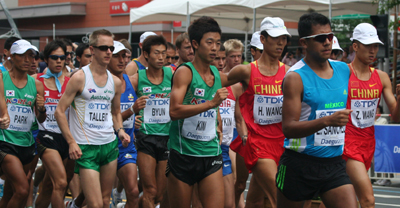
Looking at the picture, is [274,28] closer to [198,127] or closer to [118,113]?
[198,127]

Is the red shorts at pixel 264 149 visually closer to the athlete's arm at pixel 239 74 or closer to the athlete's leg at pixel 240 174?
the athlete's arm at pixel 239 74

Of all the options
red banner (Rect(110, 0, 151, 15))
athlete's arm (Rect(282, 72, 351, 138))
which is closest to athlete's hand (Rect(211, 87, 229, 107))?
athlete's arm (Rect(282, 72, 351, 138))

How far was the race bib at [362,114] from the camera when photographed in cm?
585

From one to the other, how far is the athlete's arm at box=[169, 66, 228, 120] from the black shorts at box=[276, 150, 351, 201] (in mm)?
802

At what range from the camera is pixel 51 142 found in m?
6.62

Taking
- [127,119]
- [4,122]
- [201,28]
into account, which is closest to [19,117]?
[4,122]

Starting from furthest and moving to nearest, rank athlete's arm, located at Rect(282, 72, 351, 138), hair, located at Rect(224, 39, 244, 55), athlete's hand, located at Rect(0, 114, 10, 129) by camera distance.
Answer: hair, located at Rect(224, 39, 244, 55) → athlete's hand, located at Rect(0, 114, 10, 129) → athlete's arm, located at Rect(282, 72, 351, 138)

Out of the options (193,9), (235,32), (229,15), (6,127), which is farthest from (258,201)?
(235,32)

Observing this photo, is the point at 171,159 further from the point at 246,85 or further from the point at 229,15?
the point at 229,15

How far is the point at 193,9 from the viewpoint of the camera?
17.0 m

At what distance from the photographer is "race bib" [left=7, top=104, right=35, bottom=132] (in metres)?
6.53

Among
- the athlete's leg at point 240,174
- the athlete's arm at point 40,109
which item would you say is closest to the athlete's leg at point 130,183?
the athlete's arm at point 40,109

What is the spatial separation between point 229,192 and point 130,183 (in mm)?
1200

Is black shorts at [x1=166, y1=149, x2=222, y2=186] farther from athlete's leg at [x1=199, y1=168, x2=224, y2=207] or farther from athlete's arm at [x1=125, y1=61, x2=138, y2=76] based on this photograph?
athlete's arm at [x1=125, y1=61, x2=138, y2=76]
